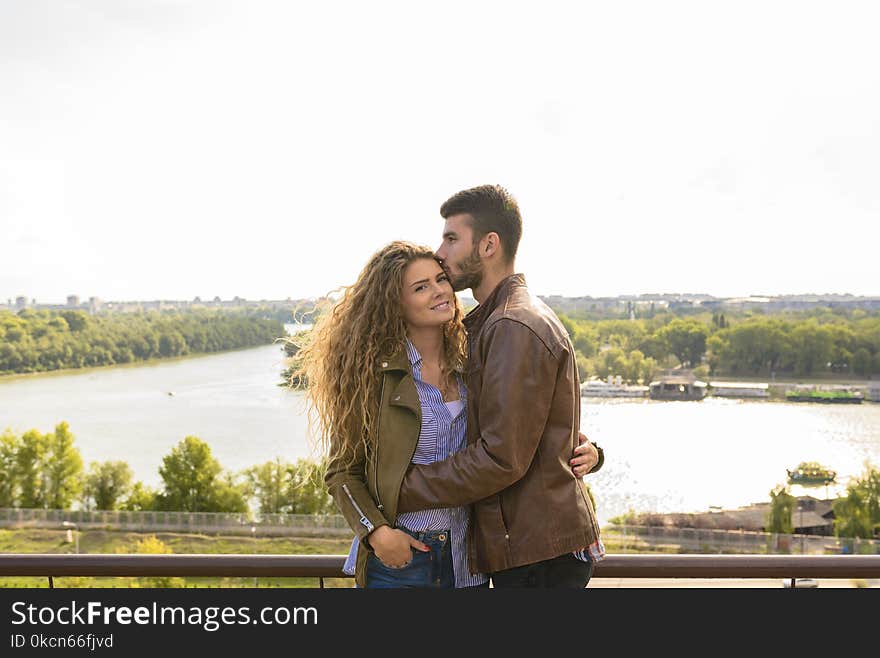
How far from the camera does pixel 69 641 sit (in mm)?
1794

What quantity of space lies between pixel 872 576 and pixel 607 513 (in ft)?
95.6

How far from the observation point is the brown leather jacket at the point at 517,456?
1509 mm

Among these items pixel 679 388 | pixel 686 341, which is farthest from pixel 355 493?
pixel 686 341

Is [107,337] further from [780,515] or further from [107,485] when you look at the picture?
[780,515]

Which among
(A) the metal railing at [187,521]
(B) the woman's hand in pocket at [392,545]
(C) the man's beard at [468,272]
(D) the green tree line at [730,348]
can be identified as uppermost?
(C) the man's beard at [468,272]

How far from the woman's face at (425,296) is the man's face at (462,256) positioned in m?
0.05

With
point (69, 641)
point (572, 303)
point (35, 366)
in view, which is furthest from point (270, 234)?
point (69, 641)

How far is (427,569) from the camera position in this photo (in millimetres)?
1614

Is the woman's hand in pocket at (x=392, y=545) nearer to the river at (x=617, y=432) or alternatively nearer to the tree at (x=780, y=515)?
the tree at (x=780, y=515)

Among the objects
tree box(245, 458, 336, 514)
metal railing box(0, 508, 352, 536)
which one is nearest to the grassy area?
metal railing box(0, 508, 352, 536)

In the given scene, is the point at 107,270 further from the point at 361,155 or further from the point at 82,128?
the point at 361,155

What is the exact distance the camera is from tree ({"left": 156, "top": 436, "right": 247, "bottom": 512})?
27.8 metres

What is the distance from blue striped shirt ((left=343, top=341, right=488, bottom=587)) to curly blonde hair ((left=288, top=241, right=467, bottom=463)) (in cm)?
7

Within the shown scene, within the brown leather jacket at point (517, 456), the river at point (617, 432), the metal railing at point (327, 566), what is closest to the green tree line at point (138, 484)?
the river at point (617, 432)
